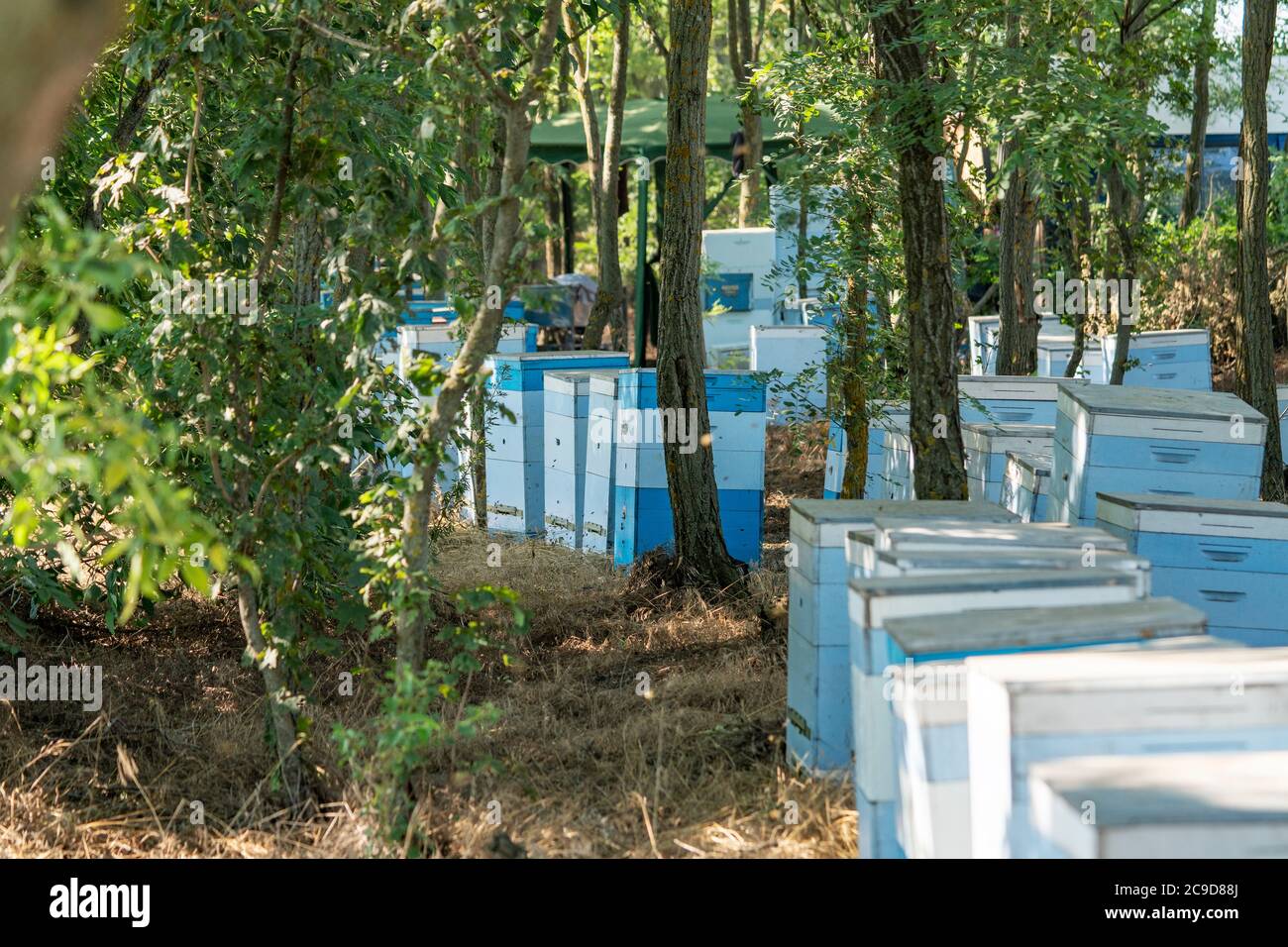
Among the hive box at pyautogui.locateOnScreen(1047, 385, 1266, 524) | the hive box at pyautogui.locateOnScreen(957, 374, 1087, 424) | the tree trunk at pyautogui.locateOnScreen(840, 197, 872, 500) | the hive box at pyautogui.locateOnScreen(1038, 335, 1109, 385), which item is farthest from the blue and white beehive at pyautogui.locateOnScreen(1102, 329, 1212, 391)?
the hive box at pyautogui.locateOnScreen(1047, 385, 1266, 524)

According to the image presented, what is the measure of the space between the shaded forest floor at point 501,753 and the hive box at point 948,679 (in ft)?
2.83

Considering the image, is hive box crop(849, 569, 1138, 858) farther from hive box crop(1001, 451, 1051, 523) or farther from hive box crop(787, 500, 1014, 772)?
hive box crop(1001, 451, 1051, 523)

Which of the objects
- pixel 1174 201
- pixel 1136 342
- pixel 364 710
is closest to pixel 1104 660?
pixel 364 710

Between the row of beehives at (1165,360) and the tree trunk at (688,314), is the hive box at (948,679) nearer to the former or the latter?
the tree trunk at (688,314)

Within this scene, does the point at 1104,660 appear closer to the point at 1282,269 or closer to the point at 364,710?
the point at 364,710

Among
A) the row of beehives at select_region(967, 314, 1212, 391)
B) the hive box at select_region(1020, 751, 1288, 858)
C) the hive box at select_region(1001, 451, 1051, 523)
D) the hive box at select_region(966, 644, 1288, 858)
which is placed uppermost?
the row of beehives at select_region(967, 314, 1212, 391)

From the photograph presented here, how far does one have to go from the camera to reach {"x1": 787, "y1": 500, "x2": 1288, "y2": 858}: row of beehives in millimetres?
2480

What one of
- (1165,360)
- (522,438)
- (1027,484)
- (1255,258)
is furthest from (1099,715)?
(1165,360)

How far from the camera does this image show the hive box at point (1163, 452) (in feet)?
17.3

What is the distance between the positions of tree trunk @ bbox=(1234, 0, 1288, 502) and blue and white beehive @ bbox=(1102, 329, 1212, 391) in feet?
6.23

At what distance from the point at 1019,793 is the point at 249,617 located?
8.81 ft

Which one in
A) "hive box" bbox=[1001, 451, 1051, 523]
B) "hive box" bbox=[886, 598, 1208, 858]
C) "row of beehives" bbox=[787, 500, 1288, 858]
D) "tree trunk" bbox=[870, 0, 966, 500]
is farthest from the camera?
"hive box" bbox=[1001, 451, 1051, 523]

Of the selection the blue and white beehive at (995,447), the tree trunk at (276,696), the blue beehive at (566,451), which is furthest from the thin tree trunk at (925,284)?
the blue beehive at (566,451)

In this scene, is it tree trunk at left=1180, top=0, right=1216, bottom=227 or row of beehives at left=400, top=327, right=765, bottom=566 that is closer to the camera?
row of beehives at left=400, top=327, right=765, bottom=566
